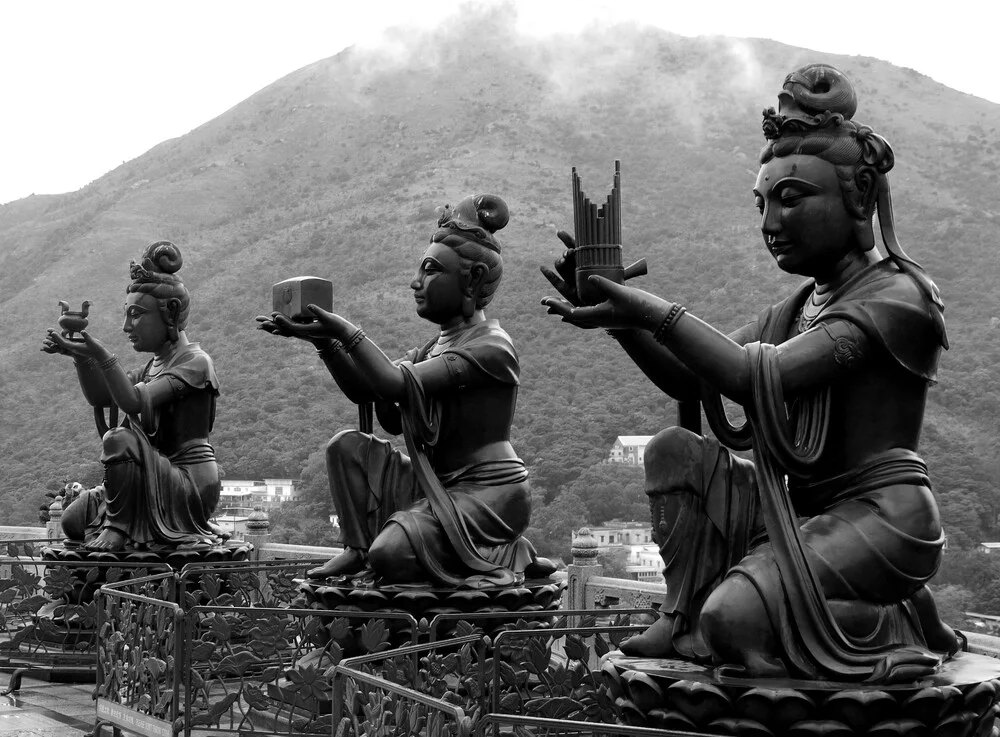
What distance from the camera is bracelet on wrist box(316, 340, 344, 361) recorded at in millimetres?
6773

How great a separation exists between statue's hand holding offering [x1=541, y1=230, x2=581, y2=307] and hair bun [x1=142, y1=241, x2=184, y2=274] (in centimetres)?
536

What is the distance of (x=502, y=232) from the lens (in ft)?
131

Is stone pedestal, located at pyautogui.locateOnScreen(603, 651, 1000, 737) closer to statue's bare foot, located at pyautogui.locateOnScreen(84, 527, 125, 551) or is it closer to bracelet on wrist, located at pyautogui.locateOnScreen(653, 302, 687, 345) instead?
bracelet on wrist, located at pyautogui.locateOnScreen(653, 302, 687, 345)

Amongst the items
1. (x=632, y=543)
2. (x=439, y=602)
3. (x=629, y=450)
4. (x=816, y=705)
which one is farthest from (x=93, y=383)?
(x=629, y=450)

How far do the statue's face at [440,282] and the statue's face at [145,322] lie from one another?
9.44ft

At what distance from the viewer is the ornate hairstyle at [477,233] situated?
7.28 metres

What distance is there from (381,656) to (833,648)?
60.5 inches

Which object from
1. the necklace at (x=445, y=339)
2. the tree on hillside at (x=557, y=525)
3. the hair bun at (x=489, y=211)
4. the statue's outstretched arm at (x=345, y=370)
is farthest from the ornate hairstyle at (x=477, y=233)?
the tree on hillside at (x=557, y=525)

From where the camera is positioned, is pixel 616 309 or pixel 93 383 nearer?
pixel 616 309

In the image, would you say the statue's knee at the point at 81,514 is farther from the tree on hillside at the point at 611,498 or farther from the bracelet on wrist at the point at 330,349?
the tree on hillside at the point at 611,498

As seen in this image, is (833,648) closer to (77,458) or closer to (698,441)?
(698,441)

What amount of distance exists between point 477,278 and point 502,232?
32688 millimetres

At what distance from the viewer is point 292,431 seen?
24.7 metres

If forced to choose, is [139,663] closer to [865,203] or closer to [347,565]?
[347,565]
